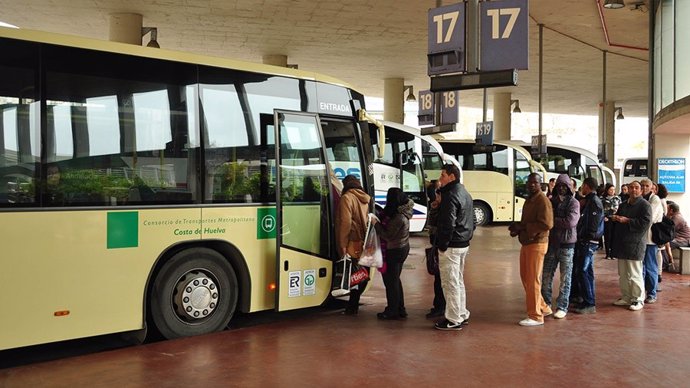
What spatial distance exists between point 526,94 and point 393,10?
16689 mm

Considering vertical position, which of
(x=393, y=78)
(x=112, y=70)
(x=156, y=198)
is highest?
(x=393, y=78)

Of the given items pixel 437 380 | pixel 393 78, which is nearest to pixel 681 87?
pixel 437 380

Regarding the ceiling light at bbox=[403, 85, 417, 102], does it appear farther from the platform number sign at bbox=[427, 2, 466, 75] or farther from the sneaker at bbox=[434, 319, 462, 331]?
the sneaker at bbox=[434, 319, 462, 331]

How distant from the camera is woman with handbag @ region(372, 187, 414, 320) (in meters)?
7.84

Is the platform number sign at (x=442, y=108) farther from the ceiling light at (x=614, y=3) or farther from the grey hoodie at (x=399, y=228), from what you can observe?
the grey hoodie at (x=399, y=228)

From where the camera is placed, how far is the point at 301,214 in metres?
7.54

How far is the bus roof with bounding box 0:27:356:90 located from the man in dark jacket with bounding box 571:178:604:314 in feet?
12.5

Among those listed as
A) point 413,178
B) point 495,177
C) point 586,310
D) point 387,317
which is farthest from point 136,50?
point 495,177

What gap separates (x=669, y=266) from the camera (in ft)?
41.7

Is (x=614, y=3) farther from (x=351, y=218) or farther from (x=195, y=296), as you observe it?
(x=195, y=296)

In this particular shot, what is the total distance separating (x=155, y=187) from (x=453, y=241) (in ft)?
10.7

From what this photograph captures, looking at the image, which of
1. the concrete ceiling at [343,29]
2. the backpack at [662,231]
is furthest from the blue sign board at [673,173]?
the backpack at [662,231]

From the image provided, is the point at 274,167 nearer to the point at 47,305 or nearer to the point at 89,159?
the point at 89,159

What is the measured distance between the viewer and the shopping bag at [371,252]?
7.62 m
